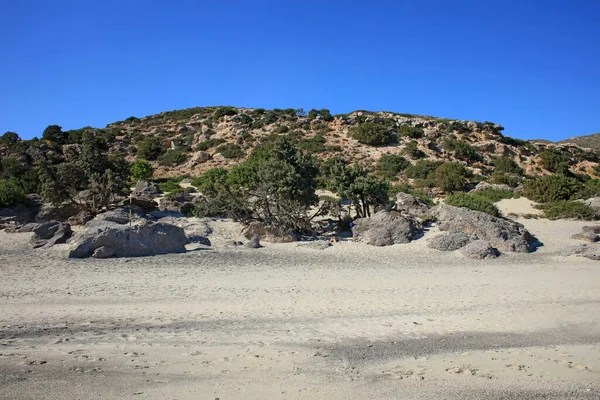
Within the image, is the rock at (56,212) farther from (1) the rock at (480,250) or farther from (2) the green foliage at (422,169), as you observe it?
(2) the green foliage at (422,169)

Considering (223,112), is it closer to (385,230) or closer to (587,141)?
(385,230)

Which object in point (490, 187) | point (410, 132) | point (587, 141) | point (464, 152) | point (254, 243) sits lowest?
point (254, 243)

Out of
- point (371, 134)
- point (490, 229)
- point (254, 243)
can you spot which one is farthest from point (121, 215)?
point (371, 134)

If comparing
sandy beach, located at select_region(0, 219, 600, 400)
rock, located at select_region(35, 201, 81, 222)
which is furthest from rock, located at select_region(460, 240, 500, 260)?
rock, located at select_region(35, 201, 81, 222)

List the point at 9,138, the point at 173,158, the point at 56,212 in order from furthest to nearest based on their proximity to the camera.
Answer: the point at 173,158
the point at 9,138
the point at 56,212

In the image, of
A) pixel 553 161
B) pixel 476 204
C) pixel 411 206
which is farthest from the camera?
pixel 553 161

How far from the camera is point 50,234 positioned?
14.9 m

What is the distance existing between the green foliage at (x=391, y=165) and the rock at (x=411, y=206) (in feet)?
35.1

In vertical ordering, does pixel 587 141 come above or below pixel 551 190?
above

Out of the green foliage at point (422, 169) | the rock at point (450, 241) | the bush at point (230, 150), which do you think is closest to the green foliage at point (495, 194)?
the green foliage at point (422, 169)

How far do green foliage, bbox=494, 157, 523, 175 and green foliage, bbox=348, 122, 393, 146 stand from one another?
1048 centimetres

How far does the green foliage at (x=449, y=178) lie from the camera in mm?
28759

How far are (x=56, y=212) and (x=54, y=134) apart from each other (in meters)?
29.4

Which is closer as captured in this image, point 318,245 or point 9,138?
point 318,245
